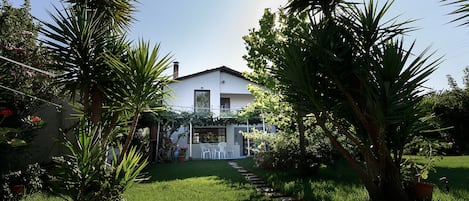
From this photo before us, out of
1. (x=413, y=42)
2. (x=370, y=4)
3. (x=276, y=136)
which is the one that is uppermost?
(x=370, y=4)

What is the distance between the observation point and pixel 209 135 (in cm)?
2411

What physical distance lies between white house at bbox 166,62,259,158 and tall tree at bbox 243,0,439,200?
1705 cm

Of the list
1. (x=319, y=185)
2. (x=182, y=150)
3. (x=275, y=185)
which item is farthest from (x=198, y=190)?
(x=182, y=150)

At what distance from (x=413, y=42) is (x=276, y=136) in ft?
31.1

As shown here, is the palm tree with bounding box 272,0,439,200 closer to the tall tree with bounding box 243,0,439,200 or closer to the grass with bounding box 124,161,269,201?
the tall tree with bounding box 243,0,439,200

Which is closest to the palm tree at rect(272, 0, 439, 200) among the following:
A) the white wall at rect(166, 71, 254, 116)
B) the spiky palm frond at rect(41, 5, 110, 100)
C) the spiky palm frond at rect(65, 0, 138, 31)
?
the spiky palm frond at rect(41, 5, 110, 100)

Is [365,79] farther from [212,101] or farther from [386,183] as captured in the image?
[212,101]

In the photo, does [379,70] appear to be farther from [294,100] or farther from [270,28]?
[270,28]

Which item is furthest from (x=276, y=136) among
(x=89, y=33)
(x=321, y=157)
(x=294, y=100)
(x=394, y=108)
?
(x=89, y=33)

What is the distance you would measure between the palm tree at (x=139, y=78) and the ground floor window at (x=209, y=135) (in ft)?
61.1

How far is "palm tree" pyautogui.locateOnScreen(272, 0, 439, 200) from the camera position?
16.5 ft

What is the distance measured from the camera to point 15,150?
8.68 metres

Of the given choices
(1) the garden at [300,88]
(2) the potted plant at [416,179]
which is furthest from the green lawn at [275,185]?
(2) the potted plant at [416,179]

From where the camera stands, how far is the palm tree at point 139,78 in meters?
4.82
